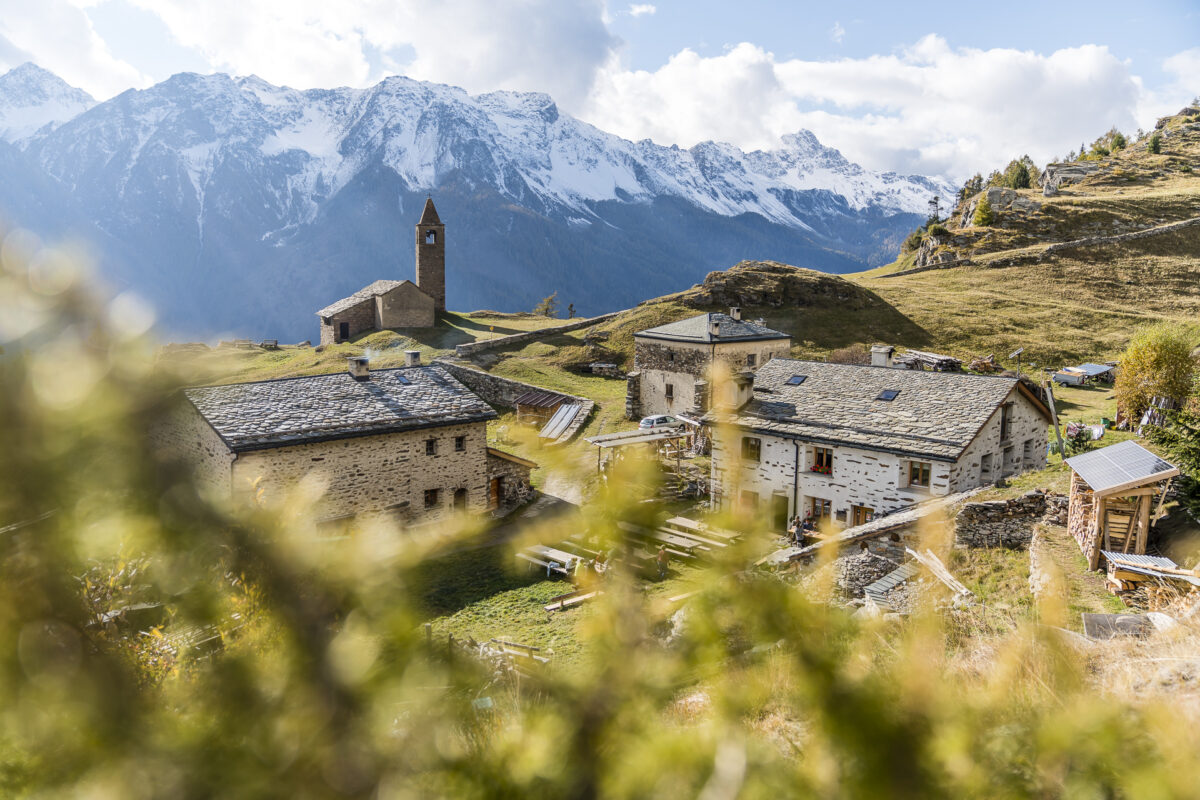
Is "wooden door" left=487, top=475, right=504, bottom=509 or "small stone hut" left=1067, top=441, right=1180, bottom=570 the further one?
"wooden door" left=487, top=475, right=504, bottom=509

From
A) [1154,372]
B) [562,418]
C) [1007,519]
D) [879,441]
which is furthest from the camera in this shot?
[562,418]

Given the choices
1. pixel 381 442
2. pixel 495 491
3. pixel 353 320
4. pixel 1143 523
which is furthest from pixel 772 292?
pixel 1143 523

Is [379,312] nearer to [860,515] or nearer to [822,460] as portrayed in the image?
[822,460]

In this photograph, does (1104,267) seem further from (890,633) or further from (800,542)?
(890,633)

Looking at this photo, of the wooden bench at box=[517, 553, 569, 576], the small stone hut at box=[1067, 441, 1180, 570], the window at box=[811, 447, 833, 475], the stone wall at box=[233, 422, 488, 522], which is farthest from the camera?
the window at box=[811, 447, 833, 475]

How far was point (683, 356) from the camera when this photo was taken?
45.5 m

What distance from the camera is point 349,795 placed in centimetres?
212

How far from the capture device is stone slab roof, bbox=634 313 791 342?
45188mm

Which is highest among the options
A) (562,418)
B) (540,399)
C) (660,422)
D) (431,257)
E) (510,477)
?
(431,257)

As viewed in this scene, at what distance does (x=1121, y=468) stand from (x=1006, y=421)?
10.7 meters

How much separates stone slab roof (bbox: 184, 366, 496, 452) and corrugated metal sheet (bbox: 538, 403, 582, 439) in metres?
9.94

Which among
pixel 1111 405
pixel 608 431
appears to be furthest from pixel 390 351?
pixel 1111 405

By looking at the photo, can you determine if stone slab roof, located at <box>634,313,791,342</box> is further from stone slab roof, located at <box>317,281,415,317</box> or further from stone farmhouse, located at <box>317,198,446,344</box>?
stone slab roof, located at <box>317,281,415,317</box>

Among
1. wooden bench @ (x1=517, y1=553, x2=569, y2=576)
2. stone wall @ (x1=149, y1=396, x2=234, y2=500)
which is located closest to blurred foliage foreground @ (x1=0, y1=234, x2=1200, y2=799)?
stone wall @ (x1=149, y1=396, x2=234, y2=500)
